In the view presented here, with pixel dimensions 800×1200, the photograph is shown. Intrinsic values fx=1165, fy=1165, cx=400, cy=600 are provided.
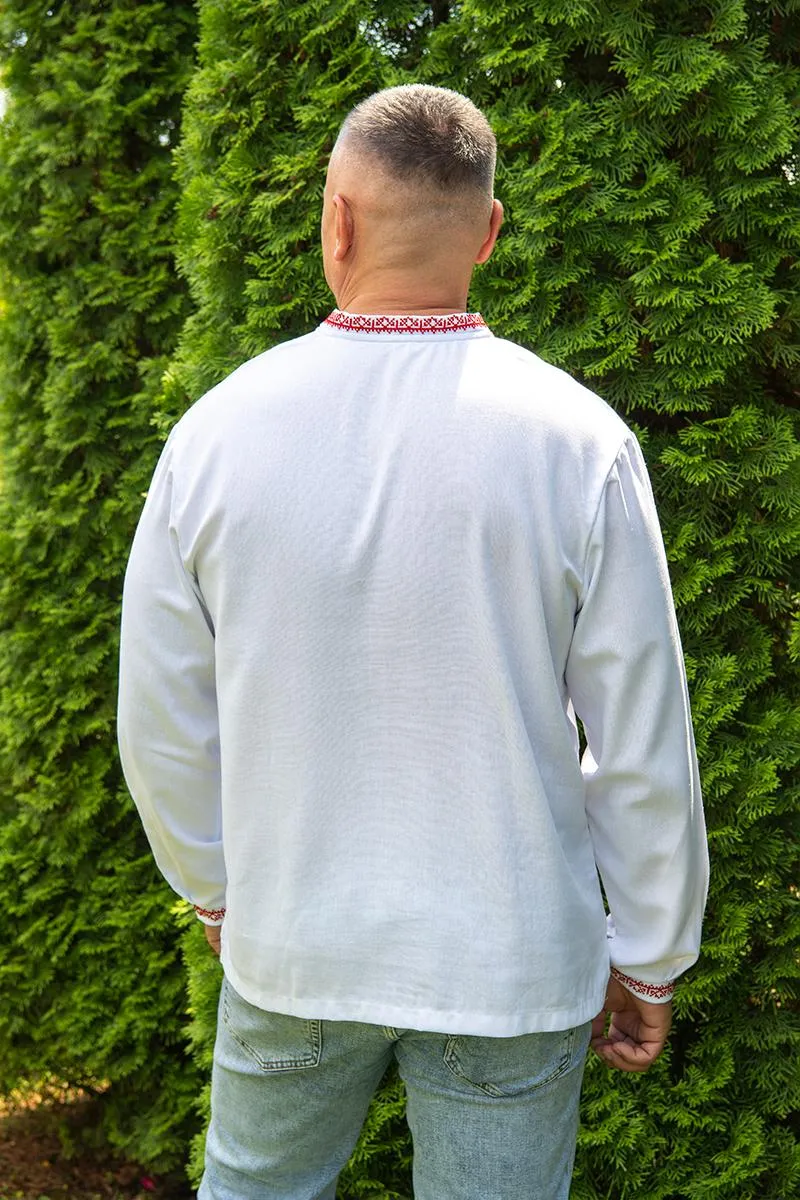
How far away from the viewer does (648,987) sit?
182 cm

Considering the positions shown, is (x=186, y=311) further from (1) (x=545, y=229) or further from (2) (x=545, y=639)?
(2) (x=545, y=639)

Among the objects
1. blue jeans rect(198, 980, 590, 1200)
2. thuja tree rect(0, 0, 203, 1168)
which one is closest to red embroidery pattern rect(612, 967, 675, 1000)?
blue jeans rect(198, 980, 590, 1200)

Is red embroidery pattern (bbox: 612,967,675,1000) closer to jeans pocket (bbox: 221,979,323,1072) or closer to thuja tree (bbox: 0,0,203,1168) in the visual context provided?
jeans pocket (bbox: 221,979,323,1072)

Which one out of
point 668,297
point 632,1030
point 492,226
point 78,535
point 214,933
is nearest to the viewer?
point 492,226

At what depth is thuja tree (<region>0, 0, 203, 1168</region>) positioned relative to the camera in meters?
3.66

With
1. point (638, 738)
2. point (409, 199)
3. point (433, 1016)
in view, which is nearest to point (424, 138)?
point (409, 199)

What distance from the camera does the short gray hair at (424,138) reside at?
163cm

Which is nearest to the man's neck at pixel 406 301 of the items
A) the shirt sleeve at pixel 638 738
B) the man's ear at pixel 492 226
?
the man's ear at pixel 492 226

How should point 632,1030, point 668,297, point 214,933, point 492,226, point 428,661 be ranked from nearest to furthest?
point 428,661 → point 492,226 → point 632,1030 → point 214,933 → point 668,297

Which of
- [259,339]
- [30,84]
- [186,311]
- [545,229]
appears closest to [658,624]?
[545,229]

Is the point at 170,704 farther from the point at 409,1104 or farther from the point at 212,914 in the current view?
the point at 409,1104

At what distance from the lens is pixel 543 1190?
5.67 ft

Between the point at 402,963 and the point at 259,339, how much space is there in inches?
59.7

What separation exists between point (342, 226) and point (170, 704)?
0.76m
